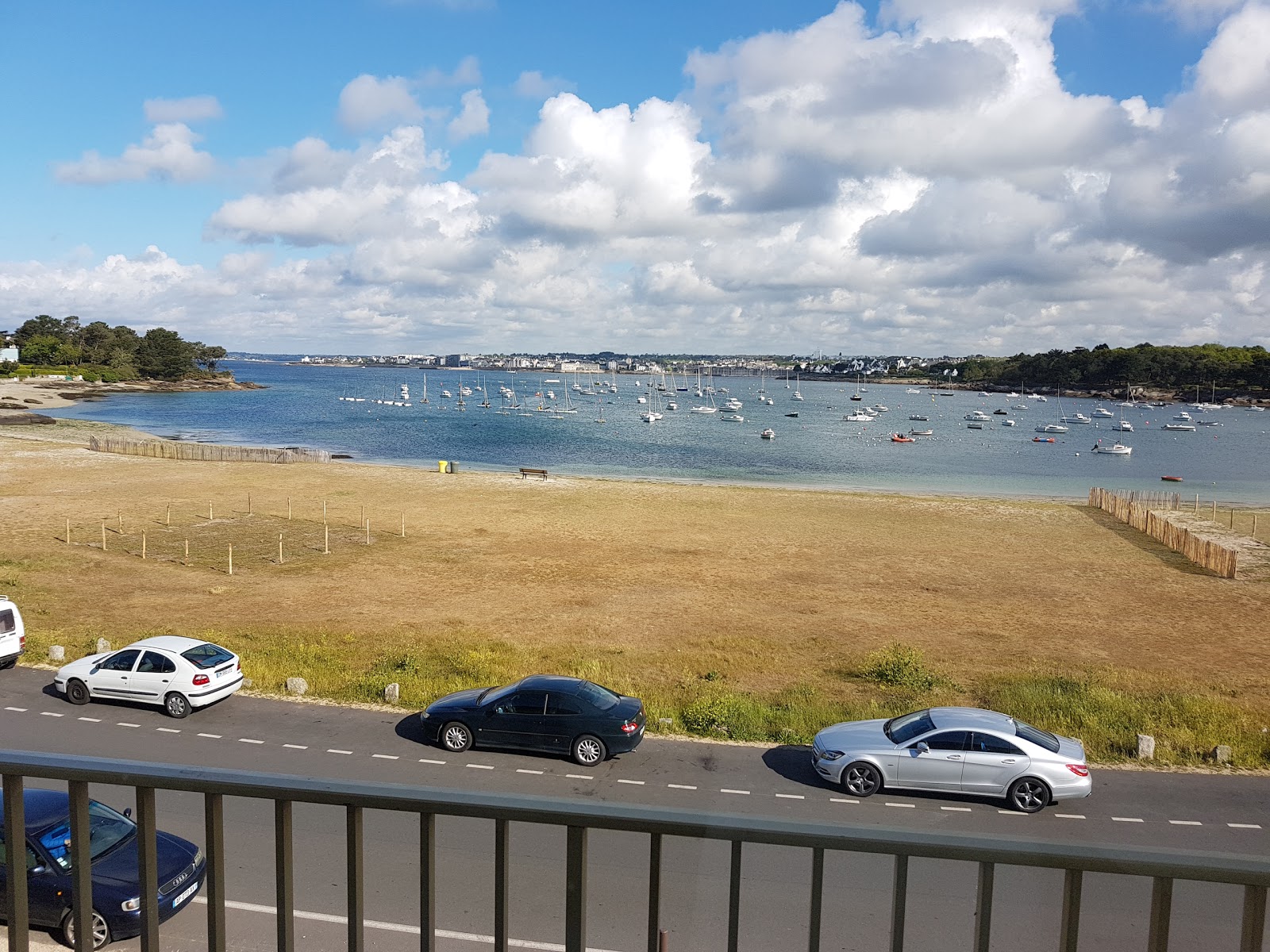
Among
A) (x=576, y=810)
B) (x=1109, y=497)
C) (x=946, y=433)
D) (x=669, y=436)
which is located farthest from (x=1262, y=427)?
(x=576, y=810)

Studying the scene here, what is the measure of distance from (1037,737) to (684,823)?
13537 mm

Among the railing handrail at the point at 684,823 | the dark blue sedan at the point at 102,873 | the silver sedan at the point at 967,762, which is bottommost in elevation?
the silver sedan at the point at 967,762

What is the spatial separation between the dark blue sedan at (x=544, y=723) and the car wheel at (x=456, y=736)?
13 mm

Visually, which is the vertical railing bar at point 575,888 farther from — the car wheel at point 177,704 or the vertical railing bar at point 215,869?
the car wheel at point 177,704

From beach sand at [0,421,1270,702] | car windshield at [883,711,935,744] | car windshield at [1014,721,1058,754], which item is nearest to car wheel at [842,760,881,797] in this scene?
car windshield at [883,711,935,744]

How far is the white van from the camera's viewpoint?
63.6 feet

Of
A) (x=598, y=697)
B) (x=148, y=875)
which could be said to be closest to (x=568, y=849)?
(x=148, y=875)

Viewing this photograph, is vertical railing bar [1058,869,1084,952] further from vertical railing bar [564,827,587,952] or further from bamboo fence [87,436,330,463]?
bamboo fence [87,436,330,463]

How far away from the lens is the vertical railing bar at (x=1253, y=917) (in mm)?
2561

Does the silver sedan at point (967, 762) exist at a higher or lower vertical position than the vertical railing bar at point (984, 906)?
lower

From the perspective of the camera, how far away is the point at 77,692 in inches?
686

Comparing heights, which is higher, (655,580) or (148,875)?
(148,875)

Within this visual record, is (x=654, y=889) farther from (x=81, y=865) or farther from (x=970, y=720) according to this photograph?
(x=970, y=720)

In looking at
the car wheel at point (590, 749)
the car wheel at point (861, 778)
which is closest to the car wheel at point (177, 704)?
the car wheel at point (590, 749)
